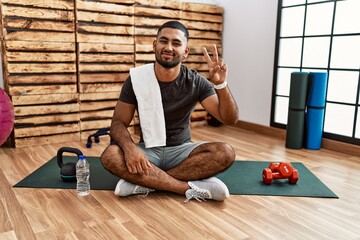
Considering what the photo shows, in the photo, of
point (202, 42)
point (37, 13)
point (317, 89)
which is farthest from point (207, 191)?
point (202, 42)

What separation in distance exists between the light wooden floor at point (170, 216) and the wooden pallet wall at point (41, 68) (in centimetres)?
98

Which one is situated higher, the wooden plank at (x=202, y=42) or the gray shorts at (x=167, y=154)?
the wooden plank at (x=202, y=42)

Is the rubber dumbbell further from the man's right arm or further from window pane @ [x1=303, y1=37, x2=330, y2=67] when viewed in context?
window pane @ [x1=303, y1=37, x2=330, y2=67]

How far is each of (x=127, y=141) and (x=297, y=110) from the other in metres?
1.98

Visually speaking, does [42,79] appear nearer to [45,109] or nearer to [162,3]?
[45,109]

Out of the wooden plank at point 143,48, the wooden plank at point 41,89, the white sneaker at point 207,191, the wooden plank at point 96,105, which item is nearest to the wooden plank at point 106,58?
the wooden plank at point 143,48

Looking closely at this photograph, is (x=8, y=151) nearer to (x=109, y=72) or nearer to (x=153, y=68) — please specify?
(x=109, y=72)

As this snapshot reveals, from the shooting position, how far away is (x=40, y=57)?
328cm

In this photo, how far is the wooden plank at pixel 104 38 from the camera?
3.47m

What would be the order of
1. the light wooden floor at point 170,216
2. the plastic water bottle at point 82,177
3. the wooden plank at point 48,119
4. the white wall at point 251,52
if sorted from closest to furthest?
the light wooden floor at point 170,216
the plastic water bottle at point 82,177
the wooden plank at point 48,119
the white wall at point 251,52

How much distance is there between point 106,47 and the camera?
3.63m

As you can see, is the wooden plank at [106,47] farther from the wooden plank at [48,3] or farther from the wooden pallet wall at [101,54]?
the wooden plank at [48,3]

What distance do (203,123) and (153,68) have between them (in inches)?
96.1

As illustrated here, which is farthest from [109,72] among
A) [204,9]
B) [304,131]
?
[304,131]
